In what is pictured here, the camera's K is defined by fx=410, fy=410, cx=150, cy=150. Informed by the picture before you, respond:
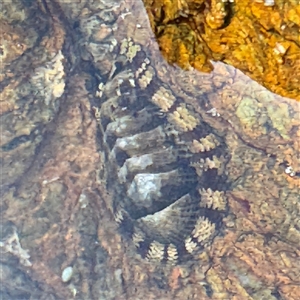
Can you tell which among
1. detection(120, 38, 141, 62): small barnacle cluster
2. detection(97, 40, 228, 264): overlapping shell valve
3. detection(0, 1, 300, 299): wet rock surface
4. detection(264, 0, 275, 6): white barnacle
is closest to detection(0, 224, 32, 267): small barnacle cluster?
detection(0, 1, 300, 299): wet rock surface

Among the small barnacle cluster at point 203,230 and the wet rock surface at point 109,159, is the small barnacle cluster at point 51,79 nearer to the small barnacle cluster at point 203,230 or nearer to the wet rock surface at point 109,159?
the wet rock surface at point 109,159

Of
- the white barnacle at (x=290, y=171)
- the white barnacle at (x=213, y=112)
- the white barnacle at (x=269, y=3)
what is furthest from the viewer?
the white barnacle at (x=213, y=112)

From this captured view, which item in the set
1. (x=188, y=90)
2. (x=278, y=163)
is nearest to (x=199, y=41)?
(x=188, y=90)

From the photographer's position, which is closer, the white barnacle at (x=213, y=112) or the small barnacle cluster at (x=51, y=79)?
the white barnacle at (x=213, y=112)


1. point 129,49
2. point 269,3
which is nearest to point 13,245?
point 129,49

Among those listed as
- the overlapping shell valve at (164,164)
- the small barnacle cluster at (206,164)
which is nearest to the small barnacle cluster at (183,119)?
the overlapping shell valve at (164,164)

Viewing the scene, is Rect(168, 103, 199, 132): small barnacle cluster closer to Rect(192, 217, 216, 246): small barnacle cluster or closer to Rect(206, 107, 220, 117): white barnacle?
Rect(206, 107, 220, 117): white barnacle

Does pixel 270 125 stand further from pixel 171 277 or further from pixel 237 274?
pixel 171 277
